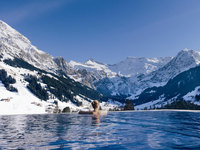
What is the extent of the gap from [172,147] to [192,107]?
206487 mm

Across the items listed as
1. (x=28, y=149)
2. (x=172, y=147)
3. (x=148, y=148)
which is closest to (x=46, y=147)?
(x=28, y=149)

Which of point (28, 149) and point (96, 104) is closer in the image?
point (28, 149)

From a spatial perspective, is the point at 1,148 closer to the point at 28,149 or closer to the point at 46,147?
the point at 28,149

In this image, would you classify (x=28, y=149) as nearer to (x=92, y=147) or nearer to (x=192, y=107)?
(x=92, y=147)

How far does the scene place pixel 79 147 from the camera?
15.5 meters

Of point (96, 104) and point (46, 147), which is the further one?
point (96, 104)

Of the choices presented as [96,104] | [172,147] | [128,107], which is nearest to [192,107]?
[128,107]

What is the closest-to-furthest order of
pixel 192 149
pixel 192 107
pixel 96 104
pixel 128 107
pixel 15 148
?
pixel 192 149, pixel 15 148, pixel 96 104, pixel 128 107, pixel 192 107

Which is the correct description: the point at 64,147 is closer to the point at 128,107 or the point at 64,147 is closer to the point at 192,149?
the point at 192,149

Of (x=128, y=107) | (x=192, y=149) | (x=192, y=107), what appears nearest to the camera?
(x=192, y=149)

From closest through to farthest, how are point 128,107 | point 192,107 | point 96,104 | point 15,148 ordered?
point 15,148, point 96,104, point 128,107, point 192,107

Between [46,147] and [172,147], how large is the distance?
34.3 ft

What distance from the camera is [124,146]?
15.6m

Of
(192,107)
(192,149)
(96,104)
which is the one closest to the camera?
(192,149)
